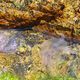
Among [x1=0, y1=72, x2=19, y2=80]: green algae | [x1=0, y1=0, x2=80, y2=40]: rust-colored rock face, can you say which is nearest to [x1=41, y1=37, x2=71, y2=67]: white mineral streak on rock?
[x1=0, y1=0, x2=80, y2=40]: rust-colored rock face

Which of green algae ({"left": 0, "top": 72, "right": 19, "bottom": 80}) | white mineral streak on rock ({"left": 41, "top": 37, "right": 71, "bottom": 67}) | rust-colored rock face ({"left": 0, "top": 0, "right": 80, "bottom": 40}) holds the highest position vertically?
rust-colored rock face ({"left": 0, "top": 0, "right": 80, "bottom": 40})

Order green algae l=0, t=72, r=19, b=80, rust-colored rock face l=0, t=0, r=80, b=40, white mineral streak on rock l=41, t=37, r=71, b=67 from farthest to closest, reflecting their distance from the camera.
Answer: rust-colored rock face l=0, t=0, r=80, b=40 → white mineral streak on rock l=41, t=37, r=71, b=67 → green algae l=0, t=72, r=19, b=80

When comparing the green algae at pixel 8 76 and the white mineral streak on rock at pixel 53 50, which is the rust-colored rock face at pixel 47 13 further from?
the green algae at pixel 8 76

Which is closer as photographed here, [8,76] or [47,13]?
[8,76]

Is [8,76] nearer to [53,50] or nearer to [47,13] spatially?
[53,50]

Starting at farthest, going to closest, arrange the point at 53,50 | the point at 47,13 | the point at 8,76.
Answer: the point at 47,13
the point at 53,50
the point at 8,76

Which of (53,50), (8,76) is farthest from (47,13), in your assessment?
(8,76)

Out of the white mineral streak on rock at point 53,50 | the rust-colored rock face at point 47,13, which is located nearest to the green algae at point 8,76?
the white mineral streak on rock at point 53,50

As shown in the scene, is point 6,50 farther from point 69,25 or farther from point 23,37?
point 69,25

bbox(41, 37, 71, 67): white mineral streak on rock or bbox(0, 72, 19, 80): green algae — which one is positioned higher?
bbox(41, 37, 71, 67): white mineral streak on rock

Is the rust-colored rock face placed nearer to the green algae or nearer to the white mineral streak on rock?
the white mineral streak on rock

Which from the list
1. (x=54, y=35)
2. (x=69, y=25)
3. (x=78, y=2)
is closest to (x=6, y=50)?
(x=54, y=35)
